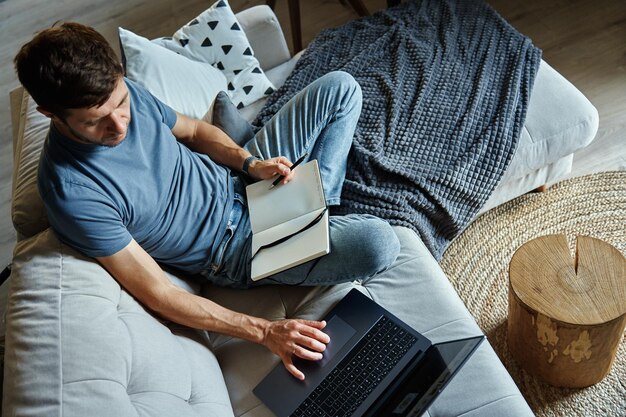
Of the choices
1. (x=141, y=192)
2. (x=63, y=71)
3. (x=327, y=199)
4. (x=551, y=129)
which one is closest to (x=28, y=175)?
(x=141, y=192)

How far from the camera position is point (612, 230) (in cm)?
204

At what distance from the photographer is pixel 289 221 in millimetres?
1626

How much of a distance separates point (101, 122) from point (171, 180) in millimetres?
290

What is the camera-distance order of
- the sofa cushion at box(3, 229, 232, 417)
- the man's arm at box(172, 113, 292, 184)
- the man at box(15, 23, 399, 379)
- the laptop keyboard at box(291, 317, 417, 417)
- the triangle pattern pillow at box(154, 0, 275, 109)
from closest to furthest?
1. the sofa cushion at box(3, 229, 232, 417)
2. the man at box(15, 23, 399, 379)
3. the laptop keyboard at box(291, 317, 417, 417)
4. the man's arm at box(172, 113, 292, 184)
5. the triangle pattern pillow at box(154, 0, 275, 109)

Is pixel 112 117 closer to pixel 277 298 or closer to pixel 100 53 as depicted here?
pixel 100 53

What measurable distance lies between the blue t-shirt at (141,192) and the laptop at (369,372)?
410 mm

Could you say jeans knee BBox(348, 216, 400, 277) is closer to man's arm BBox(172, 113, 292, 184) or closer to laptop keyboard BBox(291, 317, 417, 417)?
laptop keyboard BBox(291, 317, 417, 417)

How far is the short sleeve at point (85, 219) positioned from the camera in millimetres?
1319

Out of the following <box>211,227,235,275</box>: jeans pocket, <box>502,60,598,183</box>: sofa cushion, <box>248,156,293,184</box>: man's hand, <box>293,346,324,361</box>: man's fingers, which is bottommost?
<box>293,346,324,361</box>: man's fingers

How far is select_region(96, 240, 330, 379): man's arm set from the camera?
1.41 meters

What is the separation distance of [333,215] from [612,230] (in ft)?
3.06

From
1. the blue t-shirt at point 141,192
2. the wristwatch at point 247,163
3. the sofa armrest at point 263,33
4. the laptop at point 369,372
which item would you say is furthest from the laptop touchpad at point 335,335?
the sofa armrest at point 263,33

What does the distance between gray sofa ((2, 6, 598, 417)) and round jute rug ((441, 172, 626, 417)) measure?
366 mm

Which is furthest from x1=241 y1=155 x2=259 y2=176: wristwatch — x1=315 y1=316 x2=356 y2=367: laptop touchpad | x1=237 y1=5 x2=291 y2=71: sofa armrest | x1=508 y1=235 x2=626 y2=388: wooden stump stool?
x1=508 y1=235 x2=626 y2=388: wooden stump stool
